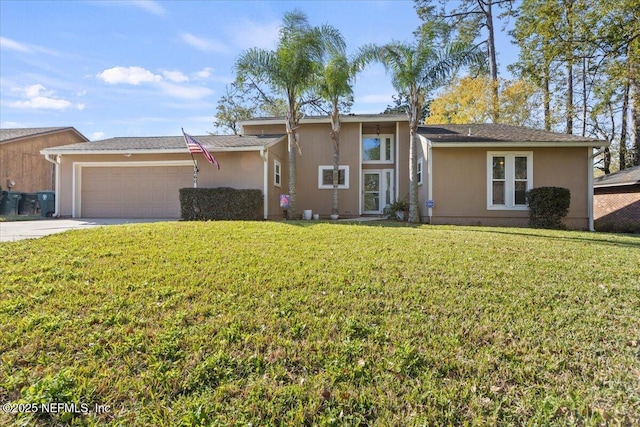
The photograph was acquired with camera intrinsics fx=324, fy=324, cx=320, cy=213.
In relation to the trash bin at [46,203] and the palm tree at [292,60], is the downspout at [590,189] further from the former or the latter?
the trash bin at [46,203]

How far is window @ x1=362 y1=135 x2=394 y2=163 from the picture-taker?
1511cm

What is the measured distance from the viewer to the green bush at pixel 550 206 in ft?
34.6

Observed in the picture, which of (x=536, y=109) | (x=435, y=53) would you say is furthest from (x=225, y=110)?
(x=536, y=109)

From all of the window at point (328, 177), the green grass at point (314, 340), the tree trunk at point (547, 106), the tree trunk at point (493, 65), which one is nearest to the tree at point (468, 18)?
the tree trunk at point (493, 65)

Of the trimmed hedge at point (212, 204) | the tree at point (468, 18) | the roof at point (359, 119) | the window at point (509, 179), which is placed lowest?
the trimmed hedge at point (212, 204)

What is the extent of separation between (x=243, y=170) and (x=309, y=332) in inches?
397

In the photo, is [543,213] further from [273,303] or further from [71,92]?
[71,92]

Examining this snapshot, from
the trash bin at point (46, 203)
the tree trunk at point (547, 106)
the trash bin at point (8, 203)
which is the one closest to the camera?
the trash bin at point (46, 203)

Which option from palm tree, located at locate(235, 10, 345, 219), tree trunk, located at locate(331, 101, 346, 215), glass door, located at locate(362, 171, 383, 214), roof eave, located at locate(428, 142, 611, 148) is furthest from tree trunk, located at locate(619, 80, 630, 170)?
palm tree, located at locate(235, 10, 345, 219)

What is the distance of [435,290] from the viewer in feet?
12.3

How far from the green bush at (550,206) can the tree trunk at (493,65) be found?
12.1 meters

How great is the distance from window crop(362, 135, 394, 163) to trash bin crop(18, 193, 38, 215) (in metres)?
16.3

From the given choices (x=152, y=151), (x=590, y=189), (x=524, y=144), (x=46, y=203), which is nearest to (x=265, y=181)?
(x=152, y=151)

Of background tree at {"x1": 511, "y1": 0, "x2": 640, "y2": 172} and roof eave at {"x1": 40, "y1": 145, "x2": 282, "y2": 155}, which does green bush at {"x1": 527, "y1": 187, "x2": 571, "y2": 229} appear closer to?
background tree at {"x1": 511, "y1": 0, "x2": 640, "y2": 172}
